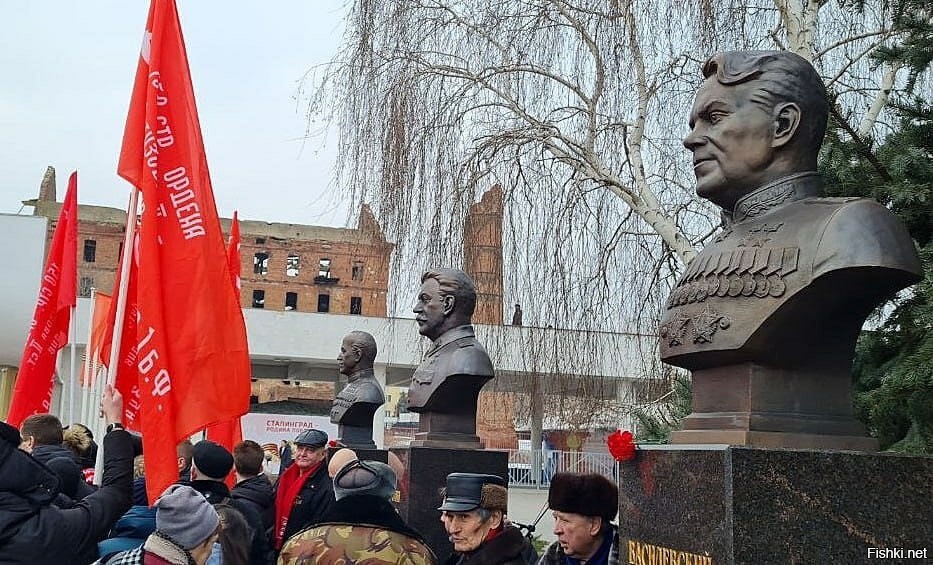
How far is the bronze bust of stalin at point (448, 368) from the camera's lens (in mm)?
6750

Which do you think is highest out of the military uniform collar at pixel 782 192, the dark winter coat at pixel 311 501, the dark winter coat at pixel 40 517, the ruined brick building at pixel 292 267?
Result: the ruined brick building at pixel 292 267

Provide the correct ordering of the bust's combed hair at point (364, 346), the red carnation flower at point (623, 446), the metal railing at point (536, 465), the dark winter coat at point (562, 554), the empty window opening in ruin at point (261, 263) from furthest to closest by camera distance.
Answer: the empty window opening in ruin at point (261, 263)
the metal railing at point (536, 465)
the bust's combed hair at point (364, 346)
the dark winter coat at point (562, 554)
the red carnation flower at point (623, 446)

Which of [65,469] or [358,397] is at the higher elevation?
[358,397]

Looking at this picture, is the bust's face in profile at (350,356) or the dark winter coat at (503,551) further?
the bust's face in profile at (350,356)

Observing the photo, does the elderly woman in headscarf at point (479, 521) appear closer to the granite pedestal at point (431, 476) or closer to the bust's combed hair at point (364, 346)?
the granite pedestal at point (431, 476)

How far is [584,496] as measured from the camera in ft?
12.4

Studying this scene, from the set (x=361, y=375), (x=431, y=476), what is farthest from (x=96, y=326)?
(x=431, y=476)

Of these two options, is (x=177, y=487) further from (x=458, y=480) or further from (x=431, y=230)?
(x=431, y=230)

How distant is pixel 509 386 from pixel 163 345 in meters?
6.27

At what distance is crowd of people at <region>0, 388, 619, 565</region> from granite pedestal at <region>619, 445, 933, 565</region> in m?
0.76

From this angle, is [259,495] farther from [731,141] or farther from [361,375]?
[731,141]

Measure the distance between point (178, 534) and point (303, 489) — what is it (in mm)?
3258

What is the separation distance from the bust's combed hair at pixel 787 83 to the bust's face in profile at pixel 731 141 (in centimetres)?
3

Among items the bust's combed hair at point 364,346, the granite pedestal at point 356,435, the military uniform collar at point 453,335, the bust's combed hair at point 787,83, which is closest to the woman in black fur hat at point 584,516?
the bust's combed hair at point 787,83
